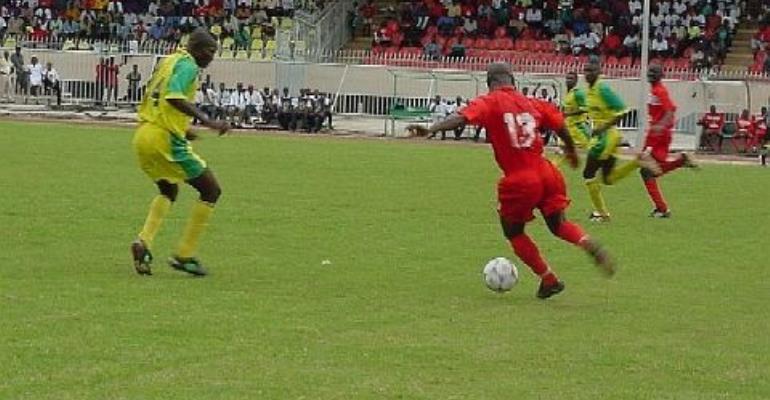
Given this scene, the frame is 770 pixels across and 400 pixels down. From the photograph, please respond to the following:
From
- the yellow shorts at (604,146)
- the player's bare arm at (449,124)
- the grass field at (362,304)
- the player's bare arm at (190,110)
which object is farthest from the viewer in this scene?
the yellow shorts at (604,146)

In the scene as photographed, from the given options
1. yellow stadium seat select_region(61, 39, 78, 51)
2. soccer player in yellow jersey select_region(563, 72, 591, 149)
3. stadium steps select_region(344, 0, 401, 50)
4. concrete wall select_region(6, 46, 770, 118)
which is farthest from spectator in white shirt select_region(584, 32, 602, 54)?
soccer player in yellow jersey select_region(563, 72, 591, 149)

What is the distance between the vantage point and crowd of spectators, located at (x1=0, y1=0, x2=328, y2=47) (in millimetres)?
56781

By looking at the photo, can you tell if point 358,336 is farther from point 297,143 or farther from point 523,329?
point 297,143

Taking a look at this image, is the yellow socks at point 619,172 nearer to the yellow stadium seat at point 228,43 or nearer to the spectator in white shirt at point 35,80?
the spectator in white shirt at point 35,80

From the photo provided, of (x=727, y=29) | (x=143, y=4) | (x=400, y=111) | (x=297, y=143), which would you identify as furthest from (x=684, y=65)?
(x=143, y=4)

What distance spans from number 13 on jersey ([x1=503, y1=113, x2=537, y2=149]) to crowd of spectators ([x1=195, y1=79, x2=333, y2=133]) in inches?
1267

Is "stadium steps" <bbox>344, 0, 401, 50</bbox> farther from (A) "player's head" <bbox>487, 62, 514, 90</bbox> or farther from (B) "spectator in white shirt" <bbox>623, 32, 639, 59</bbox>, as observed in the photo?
(A) "player's head" <bbox>487, 62, 514, 90</bbox>

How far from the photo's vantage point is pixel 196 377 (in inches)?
362

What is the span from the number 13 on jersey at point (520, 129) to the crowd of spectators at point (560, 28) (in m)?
36.8

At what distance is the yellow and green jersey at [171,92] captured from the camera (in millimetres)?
13820

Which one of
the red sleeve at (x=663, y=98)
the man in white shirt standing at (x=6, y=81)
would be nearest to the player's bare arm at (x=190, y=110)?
the red sleeve at (x=663, y=98)

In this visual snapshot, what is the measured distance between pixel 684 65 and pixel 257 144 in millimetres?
17627

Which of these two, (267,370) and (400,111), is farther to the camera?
(400,111)

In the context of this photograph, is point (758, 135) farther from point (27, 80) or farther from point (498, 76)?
point (498, 76)
